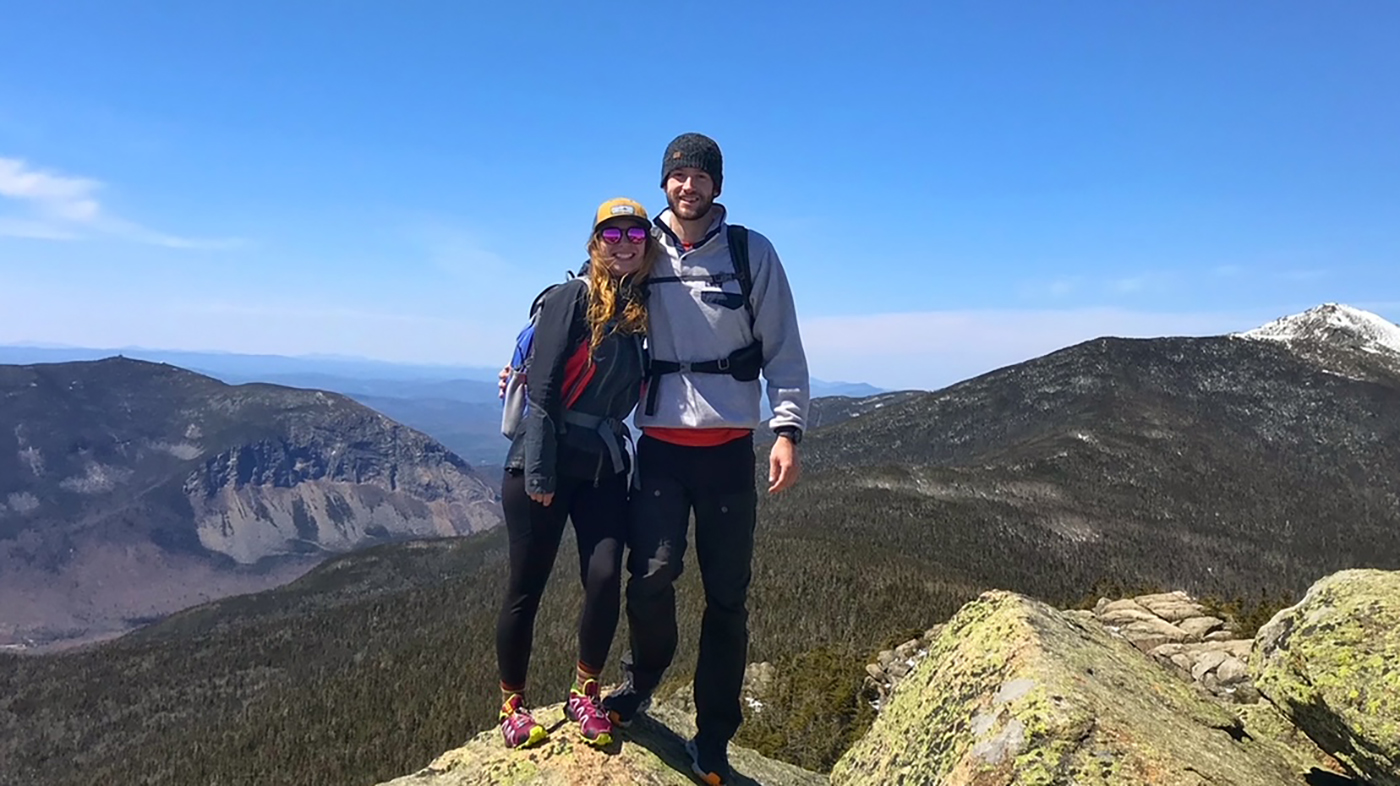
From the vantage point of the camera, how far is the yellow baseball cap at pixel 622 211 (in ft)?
17.9

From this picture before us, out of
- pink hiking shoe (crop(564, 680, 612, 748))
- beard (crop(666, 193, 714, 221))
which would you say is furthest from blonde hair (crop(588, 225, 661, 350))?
pink hiking shoe (crop(564, 680, 612, 748))

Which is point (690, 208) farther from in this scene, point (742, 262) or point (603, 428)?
point (603, 428)

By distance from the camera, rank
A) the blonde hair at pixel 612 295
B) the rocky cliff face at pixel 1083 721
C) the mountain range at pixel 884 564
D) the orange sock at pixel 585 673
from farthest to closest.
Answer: the mountain range at pixel 884 564, the orange sock at pixel 585 673, the blonde hair at pixel 612 295, the rocky cliff face at pixel 1083 721

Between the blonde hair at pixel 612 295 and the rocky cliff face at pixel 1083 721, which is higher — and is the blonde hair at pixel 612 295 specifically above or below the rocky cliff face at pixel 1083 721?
above

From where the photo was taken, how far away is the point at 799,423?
5793mm

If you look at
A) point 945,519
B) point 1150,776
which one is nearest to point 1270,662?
point 1150,776

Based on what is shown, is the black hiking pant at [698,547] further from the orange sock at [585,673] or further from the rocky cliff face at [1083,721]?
the rocky cliff face at [1083,721]

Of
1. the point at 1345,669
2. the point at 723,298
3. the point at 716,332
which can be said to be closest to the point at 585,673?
the point at 716,332

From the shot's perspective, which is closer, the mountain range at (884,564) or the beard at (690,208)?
the beard at (690,208)

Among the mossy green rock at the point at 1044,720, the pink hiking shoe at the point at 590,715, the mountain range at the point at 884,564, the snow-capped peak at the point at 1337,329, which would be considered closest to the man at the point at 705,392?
the pink hiking shoe at the point at 590,715

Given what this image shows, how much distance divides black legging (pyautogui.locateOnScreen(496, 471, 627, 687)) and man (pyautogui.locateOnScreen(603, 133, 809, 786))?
5.8 inches

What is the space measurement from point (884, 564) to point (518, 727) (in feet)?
163

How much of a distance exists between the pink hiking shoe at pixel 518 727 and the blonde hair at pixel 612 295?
278 centimetres

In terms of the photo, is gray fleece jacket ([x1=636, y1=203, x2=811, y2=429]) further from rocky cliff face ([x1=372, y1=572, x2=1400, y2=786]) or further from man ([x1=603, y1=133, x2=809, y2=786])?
rocky cliff face ([x1=372, y1=572, x2=1400, y2=786])
